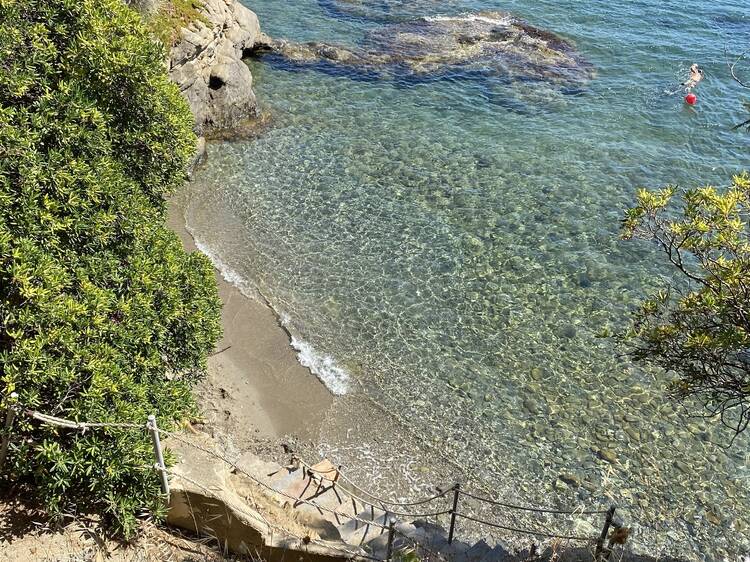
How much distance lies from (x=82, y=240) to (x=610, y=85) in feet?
98.6

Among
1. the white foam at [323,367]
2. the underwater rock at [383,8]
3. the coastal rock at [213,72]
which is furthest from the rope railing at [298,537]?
the underwater rock at [383,8]

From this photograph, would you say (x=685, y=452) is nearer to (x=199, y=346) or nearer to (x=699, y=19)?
(x=199, y=346)

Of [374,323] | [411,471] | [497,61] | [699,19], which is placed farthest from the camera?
[699,19]

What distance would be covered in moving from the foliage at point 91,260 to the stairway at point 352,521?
110 inches

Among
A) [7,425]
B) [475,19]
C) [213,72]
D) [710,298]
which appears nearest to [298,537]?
[7,425]

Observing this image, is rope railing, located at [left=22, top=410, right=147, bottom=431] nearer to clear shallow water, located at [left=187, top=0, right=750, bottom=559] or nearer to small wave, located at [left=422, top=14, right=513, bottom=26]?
clear shallow water, located at [left=187, top=0, right=750, bottom=559]

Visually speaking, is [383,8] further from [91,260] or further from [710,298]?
[710,298]

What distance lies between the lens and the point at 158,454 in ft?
30.4

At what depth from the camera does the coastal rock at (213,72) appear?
25.2 metres

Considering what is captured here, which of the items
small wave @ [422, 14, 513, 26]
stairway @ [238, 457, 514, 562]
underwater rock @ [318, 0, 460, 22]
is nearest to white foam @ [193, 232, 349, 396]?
stairway @ [238, 457, 514, 562]

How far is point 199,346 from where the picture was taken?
11594mm

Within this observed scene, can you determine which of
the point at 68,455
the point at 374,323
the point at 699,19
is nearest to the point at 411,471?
the point at 374,323

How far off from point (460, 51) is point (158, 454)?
32.5 m

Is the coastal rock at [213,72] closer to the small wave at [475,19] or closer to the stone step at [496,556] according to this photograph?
the small wave at [475,19]
